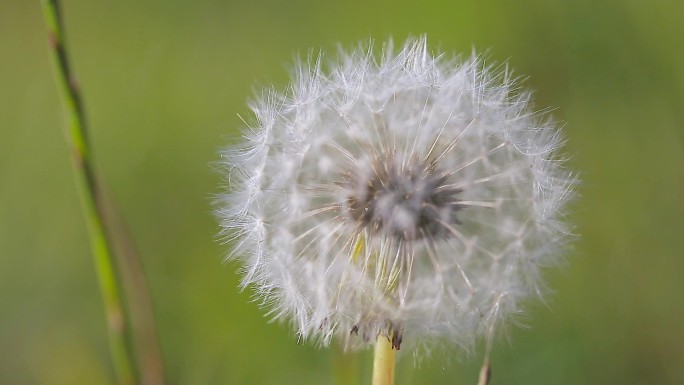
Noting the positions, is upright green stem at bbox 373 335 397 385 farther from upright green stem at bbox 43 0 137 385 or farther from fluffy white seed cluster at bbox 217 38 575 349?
upright green stem at bbox 43 0 137 385

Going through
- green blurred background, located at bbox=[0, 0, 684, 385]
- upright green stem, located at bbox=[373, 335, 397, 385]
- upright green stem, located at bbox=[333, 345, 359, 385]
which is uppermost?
green blurred background, located at bbox=[0, 0, 684, 385]

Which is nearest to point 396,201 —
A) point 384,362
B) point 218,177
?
point 384,362

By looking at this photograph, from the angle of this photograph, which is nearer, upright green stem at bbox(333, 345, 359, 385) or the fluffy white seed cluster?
the fluffy white seed cluster

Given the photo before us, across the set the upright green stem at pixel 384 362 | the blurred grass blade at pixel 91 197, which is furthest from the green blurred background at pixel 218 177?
the blurred grass blade at pixel 91 197

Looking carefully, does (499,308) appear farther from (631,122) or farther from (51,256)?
(51,256)

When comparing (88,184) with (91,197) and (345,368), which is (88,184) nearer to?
(91,197)

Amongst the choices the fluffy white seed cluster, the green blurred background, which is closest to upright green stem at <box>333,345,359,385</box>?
the green blurred background

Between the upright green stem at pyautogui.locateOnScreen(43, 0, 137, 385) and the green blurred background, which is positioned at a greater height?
the green blurred background
